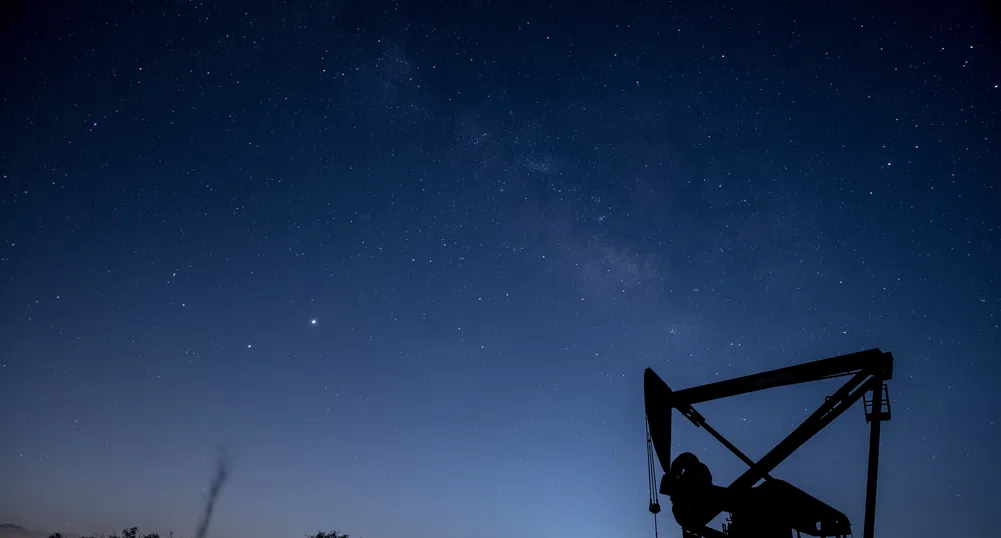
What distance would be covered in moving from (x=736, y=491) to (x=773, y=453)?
997 millimetres

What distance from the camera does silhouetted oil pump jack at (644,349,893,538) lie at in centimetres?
838

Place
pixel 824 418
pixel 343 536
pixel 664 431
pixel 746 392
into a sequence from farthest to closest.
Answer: pixel 343 536 → pixel 664 431 → pixel 746 392 → pixel 824 418

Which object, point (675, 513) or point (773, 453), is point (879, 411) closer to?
point (773, 453)

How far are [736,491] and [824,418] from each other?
7.25 ft

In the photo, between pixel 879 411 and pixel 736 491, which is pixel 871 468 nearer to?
pixel 879 411

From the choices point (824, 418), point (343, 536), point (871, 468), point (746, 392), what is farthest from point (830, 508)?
point (343, 536)

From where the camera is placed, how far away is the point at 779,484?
28.5ft

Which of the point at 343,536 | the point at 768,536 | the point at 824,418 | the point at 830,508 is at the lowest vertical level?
the point at 343,536

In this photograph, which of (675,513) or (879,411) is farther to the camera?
(675,513)

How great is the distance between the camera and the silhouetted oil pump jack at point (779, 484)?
8383 mm

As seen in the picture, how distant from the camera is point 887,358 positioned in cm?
859

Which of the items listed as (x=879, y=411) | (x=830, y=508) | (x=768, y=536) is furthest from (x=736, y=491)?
(x=879, y=411)

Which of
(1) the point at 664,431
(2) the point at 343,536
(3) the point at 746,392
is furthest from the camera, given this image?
(2) the point at 343,536

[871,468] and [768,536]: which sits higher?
[871,468]
